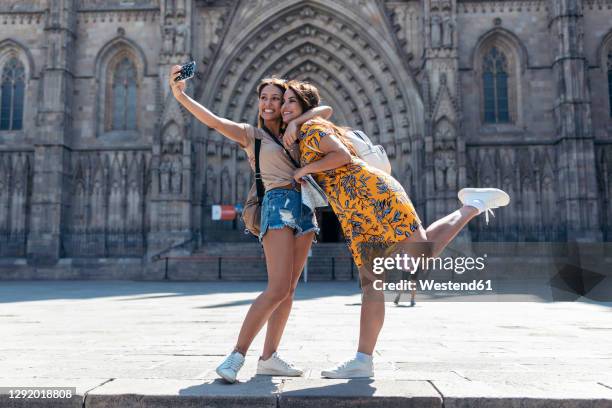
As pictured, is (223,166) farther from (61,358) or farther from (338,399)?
(338,399)

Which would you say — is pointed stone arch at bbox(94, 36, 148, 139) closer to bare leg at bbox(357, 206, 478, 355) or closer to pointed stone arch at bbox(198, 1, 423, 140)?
pointed stone arch at bbox(198, 1, 423, 140)

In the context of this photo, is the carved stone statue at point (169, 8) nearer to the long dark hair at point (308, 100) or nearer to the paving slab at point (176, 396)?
the long dark hair at point (308, 100)

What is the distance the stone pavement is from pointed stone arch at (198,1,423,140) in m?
15.3

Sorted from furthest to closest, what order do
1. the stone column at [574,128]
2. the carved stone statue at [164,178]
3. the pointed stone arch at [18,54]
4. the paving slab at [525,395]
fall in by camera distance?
the pointed stone arch at [18,54], the carved stone statue at [164,178], the stone column at [574,128], the paving slab at [525,395]

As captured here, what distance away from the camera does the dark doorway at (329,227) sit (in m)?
23.9

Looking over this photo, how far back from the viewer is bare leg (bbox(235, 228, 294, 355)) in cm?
314

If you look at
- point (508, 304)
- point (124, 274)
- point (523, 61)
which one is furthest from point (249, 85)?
point (508, 304)

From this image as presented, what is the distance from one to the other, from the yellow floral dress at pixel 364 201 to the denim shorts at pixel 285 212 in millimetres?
203

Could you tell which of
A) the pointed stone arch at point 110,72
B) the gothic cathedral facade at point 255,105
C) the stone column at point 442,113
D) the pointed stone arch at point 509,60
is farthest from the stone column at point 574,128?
the pointed stone arch at point 110,72

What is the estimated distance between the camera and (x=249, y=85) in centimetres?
2292

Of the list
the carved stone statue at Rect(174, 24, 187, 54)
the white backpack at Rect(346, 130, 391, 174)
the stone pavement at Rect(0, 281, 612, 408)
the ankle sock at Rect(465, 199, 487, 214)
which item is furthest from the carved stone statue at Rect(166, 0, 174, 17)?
the ankle sock at Rect(465, 199, 487, 214)

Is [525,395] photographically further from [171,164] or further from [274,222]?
[171,164]

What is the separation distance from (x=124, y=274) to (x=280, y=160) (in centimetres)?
1803

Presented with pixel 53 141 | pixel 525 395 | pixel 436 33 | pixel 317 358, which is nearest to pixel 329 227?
pixel 436 33
